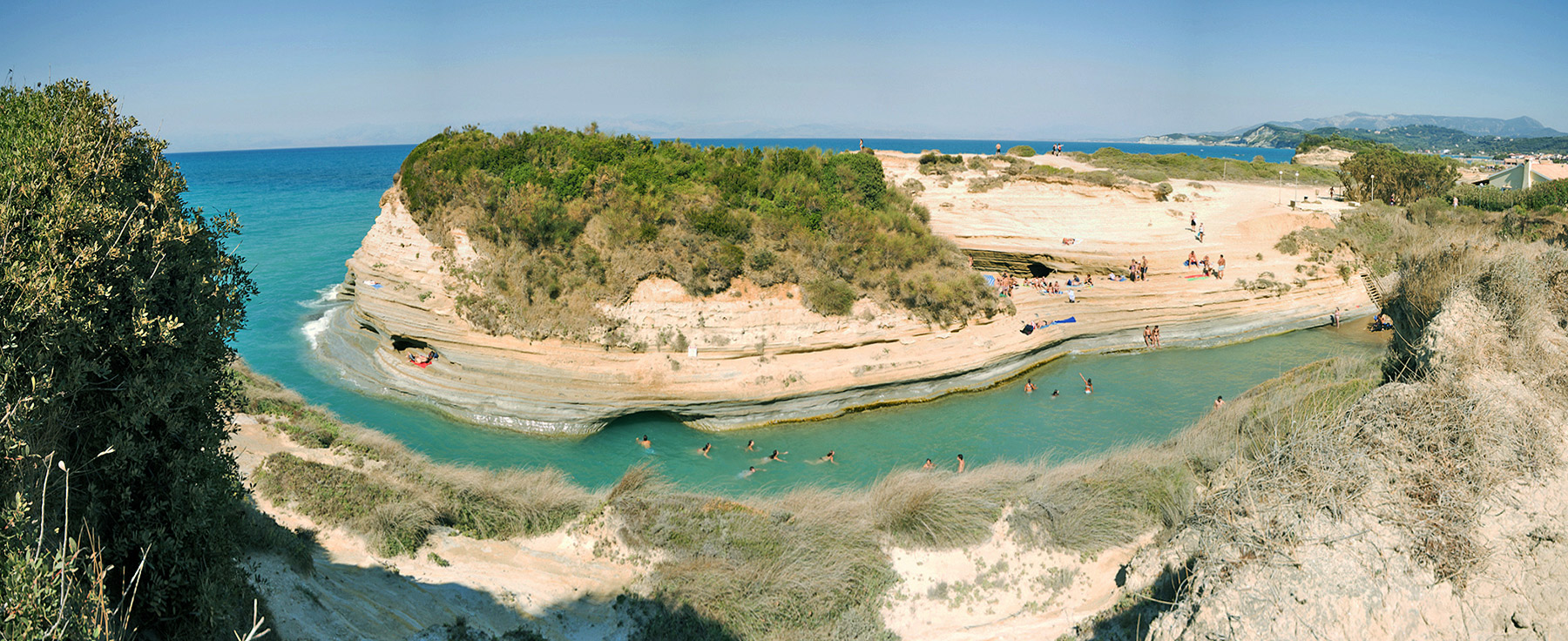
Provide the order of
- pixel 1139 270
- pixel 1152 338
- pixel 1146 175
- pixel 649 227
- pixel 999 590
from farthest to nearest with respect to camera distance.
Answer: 1. pixel 1146 175
2. pixel 1139 270
3. pixel 1152 338
4. pixel 649 227
5. pixel 999 590

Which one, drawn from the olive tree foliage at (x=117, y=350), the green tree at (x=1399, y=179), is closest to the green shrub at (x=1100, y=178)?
the green tree at (x=1399, y=179)

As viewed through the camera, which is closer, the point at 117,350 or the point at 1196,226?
the point at 117,350

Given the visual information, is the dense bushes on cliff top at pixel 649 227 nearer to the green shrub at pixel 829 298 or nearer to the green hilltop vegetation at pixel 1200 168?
the green shrub at pixel 829 298

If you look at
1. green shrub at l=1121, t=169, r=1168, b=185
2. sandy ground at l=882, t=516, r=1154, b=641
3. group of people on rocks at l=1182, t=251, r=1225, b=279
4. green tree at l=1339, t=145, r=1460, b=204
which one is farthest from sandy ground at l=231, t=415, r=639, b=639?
green tree at l=1339, t=145, r=1460, b=204

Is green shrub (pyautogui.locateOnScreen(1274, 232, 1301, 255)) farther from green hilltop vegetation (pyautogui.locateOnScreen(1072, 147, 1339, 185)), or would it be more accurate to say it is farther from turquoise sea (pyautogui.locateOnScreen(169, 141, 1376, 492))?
green hilltop vegetation (pyautogui.locateOnScreen(1072, 147, 1339, 185))

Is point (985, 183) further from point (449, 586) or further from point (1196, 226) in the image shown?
point (449, 586)

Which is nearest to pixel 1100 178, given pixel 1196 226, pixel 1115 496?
pixel 1196 226
